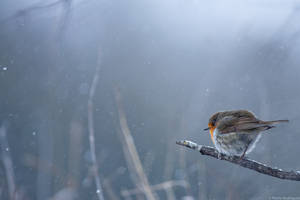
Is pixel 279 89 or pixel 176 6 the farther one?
pixel 176 6

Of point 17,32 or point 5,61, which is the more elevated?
point 17,32

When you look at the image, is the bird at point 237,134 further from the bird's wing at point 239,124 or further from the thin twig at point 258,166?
the thin twig at point 258,166

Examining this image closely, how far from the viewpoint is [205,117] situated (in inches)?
249

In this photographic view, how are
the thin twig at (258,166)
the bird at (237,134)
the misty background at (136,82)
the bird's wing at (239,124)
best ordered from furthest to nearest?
the misty background at (136,82) < the bird at (237,134) < the bird's wing at (239,124) < the thin twig at (258,166)

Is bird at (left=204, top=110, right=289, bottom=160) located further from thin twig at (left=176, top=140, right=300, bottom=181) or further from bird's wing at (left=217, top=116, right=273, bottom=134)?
thin twig at (left=176, top=140, right=300, bottom=181)

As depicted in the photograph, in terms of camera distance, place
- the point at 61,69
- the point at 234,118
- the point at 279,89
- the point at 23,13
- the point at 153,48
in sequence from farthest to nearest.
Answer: the point at 153,48 → the point at 61,69 → the point at 279,89 → the point at 23,13 → the point at 234,118

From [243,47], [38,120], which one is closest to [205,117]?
[243,47]

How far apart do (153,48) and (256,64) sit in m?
2.57

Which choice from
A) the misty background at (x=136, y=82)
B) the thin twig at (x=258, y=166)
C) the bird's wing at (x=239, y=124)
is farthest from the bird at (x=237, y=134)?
the misty background at (x=136, y=82)

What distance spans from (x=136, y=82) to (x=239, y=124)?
5.32 meters

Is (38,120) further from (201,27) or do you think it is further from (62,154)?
(201,27)

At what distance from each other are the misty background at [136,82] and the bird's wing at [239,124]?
2430 mm

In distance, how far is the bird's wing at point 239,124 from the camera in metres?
2.26

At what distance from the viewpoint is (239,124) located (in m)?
2.37
